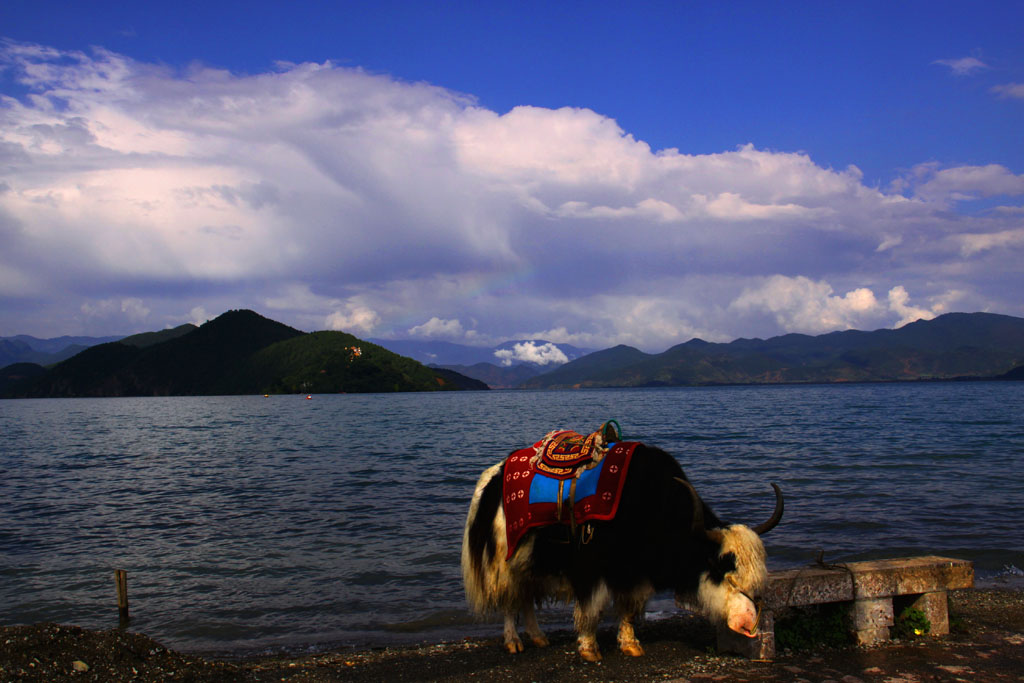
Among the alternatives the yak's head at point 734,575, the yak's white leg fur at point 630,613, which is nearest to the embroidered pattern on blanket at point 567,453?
the yak's head at point 734,575

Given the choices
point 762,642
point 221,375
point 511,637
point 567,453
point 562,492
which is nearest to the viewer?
point 762,642

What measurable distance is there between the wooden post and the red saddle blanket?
212 inches

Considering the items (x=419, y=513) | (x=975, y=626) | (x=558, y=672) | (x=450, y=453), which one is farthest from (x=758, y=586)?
(x=450, y=453)

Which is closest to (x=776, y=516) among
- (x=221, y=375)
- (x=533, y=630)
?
(x=533, y=630)

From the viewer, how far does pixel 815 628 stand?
6098 millimetres

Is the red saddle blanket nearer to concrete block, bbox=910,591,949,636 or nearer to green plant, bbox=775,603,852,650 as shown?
green plant, bbox=775,603,852,650

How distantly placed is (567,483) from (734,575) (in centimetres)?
156

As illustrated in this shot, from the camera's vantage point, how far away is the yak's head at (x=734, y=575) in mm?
5230

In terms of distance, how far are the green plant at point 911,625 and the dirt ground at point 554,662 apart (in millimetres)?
87

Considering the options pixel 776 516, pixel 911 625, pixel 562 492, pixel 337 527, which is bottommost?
pixel 337 527

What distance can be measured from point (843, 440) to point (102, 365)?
216934 mm

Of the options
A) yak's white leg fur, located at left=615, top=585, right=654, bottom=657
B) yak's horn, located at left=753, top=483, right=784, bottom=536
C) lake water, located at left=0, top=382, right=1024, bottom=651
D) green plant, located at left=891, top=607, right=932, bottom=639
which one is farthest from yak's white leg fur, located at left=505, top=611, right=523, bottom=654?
green plant, located at left=891, top=607, right=932, bottom=639

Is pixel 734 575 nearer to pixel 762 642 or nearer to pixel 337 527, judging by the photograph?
pixel 762 642

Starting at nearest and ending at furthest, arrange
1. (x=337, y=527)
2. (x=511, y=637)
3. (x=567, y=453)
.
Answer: (x=567, y=453) → (x=511, y=637) → (x=337, y=527)
